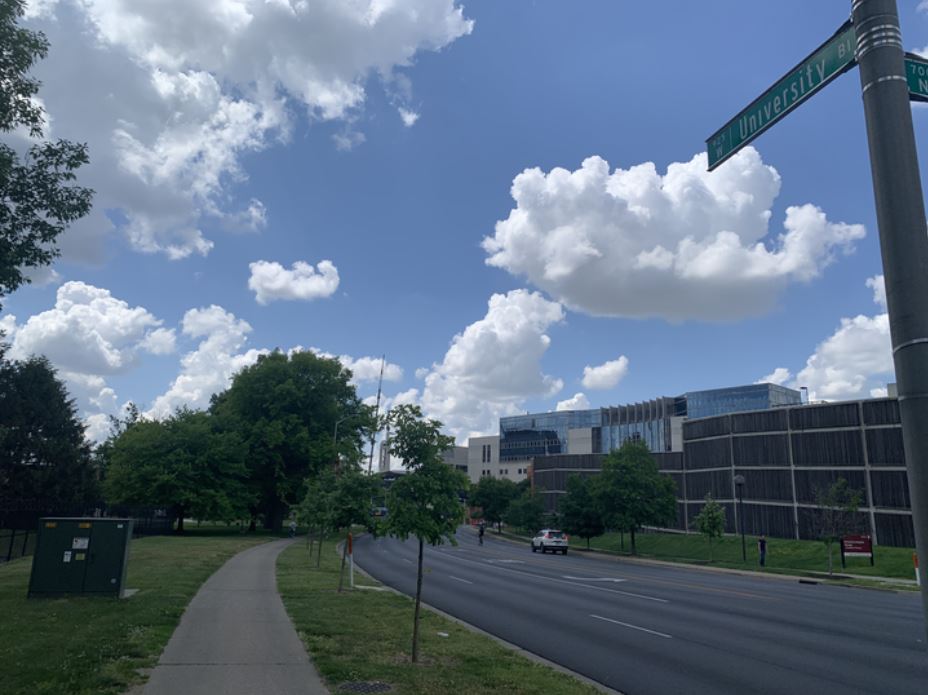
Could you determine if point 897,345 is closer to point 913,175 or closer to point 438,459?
point 913,175

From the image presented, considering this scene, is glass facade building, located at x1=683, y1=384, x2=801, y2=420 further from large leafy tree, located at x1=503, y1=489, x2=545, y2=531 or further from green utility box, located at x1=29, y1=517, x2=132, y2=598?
green utility box, located at x1=29, y1=517, x2=132, y2=598

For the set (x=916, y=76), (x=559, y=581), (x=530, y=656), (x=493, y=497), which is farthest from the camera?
(x=493, y=497)

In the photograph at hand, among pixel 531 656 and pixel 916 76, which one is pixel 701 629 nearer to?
pixel 531 656

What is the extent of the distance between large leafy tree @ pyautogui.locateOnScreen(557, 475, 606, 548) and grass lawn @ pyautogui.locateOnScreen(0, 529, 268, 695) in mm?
37290

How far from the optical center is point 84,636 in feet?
34.3

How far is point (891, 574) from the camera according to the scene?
30.2 meters

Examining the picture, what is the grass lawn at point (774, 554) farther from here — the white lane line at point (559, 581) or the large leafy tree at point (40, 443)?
the large leafy tree at point (40, 443)

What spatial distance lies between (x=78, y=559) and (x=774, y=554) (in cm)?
3549

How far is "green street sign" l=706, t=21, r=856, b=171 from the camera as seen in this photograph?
4.07m

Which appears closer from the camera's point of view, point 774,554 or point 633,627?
point 633,627

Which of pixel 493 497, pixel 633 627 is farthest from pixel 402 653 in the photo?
pixel 493 497

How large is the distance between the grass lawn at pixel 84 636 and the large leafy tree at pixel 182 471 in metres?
30.8

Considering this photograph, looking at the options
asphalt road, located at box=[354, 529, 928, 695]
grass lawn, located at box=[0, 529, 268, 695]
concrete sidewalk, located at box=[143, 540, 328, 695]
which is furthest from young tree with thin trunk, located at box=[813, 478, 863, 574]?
grass lawn, located at box=[0, 529, 268, 695]

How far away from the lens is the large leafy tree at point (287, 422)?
2152 inches
